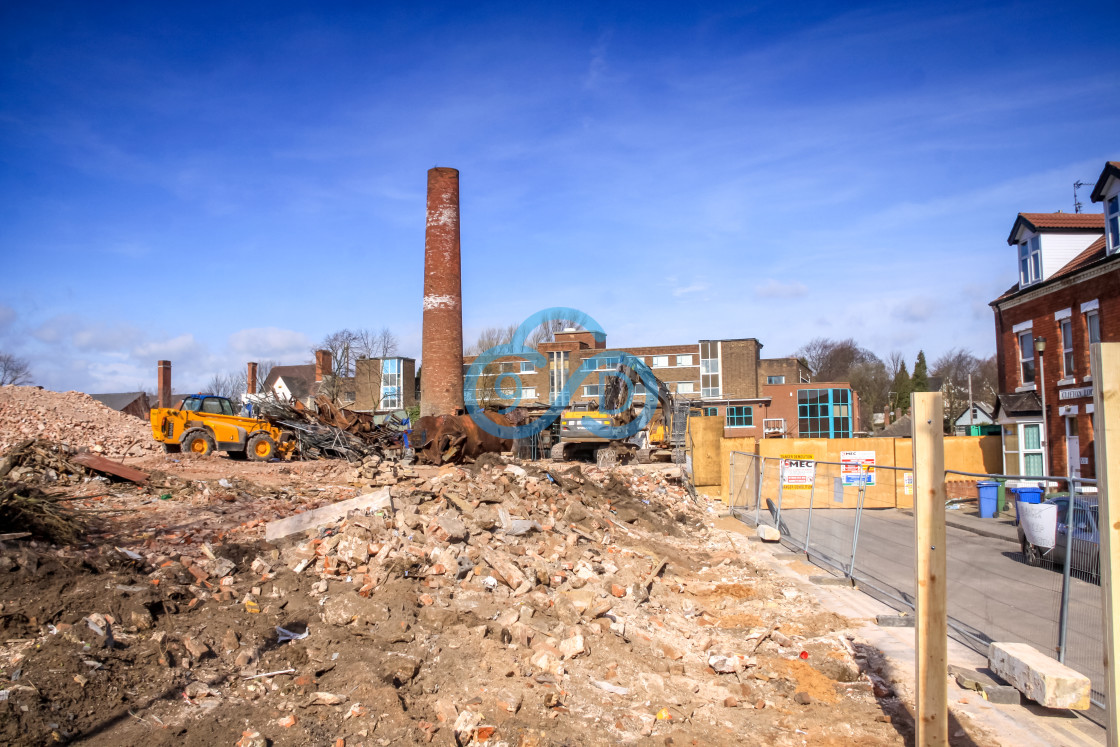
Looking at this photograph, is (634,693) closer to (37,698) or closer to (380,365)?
(37,698)

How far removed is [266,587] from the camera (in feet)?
23.4

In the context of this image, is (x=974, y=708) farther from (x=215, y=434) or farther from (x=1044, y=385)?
(x=1044, y=385)

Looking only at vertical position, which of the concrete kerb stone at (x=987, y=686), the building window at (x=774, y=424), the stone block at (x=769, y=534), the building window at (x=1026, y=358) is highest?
the building window at (x=1026, y=358)

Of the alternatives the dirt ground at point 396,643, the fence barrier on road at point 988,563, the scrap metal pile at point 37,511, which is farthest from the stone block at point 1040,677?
the scrap metal pile at point 37,511

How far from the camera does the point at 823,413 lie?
53219 millimetres

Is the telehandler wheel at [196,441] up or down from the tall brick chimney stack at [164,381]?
down

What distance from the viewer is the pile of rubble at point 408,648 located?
5039mm

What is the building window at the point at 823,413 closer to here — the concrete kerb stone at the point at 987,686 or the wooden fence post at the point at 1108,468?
the concrete kerb stone at the point at 987,686

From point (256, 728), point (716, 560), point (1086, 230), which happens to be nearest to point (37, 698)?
point (256, 728)

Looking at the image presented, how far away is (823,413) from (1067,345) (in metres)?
29.7

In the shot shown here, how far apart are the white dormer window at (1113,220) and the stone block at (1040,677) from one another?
20.2m

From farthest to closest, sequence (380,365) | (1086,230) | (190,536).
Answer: (380,365) < (1086,230) < (190,536)

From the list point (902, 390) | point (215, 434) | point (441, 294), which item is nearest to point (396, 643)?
point (215, 434)

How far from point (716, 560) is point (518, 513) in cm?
357
